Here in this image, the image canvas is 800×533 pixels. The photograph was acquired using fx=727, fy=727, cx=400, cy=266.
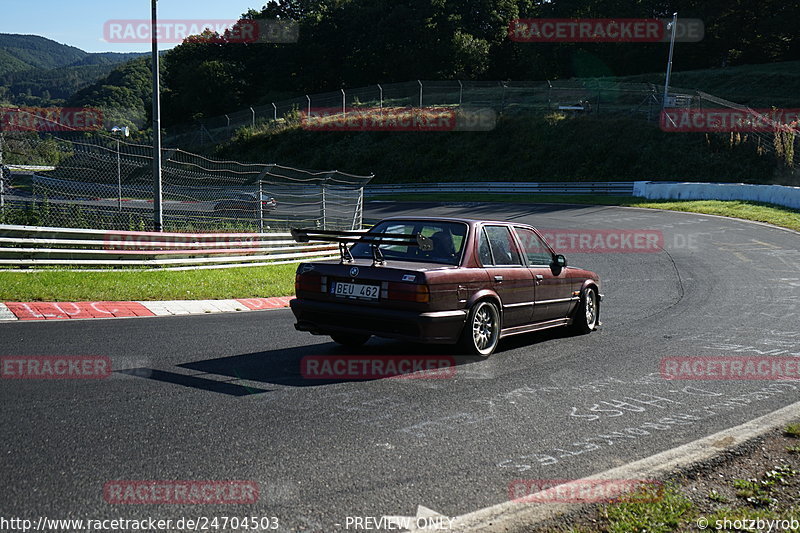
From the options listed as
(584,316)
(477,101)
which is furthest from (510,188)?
(584,316)

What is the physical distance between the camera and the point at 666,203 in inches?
1308

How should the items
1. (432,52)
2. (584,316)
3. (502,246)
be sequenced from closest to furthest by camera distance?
1. (502,246)
2. (584,316)
3. (432,52)

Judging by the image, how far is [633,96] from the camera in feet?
161

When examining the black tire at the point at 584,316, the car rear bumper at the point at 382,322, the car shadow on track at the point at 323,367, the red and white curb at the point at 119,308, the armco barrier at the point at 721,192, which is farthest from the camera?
the armco barrier at the point at 721,192

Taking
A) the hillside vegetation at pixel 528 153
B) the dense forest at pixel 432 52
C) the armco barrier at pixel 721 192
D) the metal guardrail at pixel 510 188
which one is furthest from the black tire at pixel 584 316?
the dense forest at pixel 432 52

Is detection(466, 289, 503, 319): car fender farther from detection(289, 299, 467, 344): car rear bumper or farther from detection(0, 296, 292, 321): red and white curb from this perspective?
detection(0, 296, 292, 321): red and white curb

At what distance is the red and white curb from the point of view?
9.57 meters

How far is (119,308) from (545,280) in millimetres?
6099

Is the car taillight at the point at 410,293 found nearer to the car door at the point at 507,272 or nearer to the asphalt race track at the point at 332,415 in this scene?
the asphalt race track at the point at 332,415

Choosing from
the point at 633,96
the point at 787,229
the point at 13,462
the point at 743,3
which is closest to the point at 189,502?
the point at 13,462

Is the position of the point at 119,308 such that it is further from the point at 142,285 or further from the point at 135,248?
the point at 135,248

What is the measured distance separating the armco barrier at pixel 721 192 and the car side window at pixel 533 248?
76.4 ft

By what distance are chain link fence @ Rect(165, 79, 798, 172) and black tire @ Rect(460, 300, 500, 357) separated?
4028 centimetres

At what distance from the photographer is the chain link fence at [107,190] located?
12898 mm
